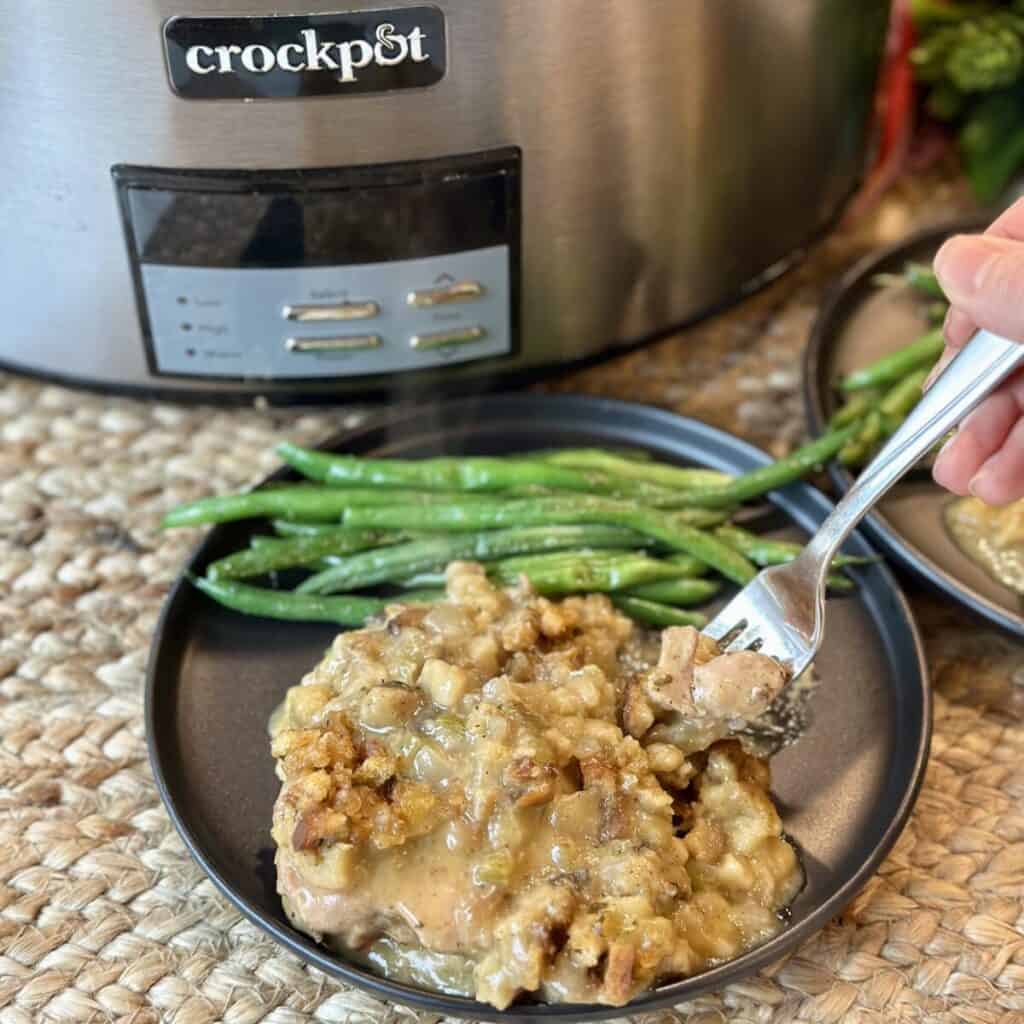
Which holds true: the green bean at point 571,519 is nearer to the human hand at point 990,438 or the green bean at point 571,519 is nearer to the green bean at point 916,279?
the human hand at point 990,438

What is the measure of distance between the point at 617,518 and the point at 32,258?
39.0 inches

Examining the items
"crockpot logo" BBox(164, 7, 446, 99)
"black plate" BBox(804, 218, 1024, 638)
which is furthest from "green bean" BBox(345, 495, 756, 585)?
"crockpot logo" BBox(164, 7, 446, 99)

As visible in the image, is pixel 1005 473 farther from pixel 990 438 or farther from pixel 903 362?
pixel 903 362

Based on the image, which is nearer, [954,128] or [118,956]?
[118,956]

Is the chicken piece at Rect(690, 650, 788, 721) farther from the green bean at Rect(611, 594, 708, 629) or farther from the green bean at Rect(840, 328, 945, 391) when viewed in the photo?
the green bean at Rect(840, 328, 945, 391)

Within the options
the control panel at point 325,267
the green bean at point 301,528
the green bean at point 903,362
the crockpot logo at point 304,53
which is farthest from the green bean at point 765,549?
the crockpot logo at point 304,53

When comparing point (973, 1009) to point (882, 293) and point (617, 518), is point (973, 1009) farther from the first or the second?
point (882, 293)

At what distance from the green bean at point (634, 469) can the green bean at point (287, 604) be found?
1.31ft

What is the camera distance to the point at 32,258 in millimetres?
1960

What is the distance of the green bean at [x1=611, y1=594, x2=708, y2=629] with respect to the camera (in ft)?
6.05

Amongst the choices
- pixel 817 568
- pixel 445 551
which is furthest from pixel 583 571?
pixel 817 568

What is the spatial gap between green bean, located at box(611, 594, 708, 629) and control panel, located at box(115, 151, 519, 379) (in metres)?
0.52

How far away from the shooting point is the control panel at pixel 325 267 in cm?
184

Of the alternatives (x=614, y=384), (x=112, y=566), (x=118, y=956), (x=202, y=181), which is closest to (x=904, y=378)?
(x=614, y=384)
